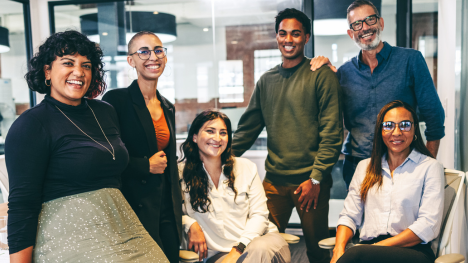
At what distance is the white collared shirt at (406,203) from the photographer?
1894mm

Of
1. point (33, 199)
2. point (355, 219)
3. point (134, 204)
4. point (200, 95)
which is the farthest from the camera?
point (200, 95)

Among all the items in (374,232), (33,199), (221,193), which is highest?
(33,199)

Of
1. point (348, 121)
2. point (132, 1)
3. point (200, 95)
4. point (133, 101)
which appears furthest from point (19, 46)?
point (348, 121)

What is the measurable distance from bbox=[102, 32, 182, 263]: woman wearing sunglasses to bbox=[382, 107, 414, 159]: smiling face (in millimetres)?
1189

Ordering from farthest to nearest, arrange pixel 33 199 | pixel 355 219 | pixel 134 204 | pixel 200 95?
pixel 200 95
pixel 355 219
pixel 134 204
pixel 33 199

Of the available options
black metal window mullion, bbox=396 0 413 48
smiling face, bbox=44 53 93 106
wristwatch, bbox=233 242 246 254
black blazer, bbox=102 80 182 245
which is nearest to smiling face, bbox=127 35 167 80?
black blazer, bbox=102 80 182 245

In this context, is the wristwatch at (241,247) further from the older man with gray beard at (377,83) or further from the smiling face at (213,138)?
the older man with gray beard at (377,83)

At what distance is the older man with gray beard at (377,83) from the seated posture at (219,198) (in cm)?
70

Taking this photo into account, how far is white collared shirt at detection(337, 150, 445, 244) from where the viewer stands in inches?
74.5

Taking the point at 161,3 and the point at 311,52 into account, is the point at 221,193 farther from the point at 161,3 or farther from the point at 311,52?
the point at 161,3

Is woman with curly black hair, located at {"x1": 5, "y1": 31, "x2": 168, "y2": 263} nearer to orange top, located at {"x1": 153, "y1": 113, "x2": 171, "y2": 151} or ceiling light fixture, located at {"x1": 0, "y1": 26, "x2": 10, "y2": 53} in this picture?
orange top, located at {"x1": 153, "y1": 113, "x2": 171, "y2": 151}

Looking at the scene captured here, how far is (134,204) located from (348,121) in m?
1.40

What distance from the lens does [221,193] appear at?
2.18 m

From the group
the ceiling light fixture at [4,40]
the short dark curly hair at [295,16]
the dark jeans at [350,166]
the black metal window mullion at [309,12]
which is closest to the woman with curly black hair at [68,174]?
the short dark curly hair at [295,16]
